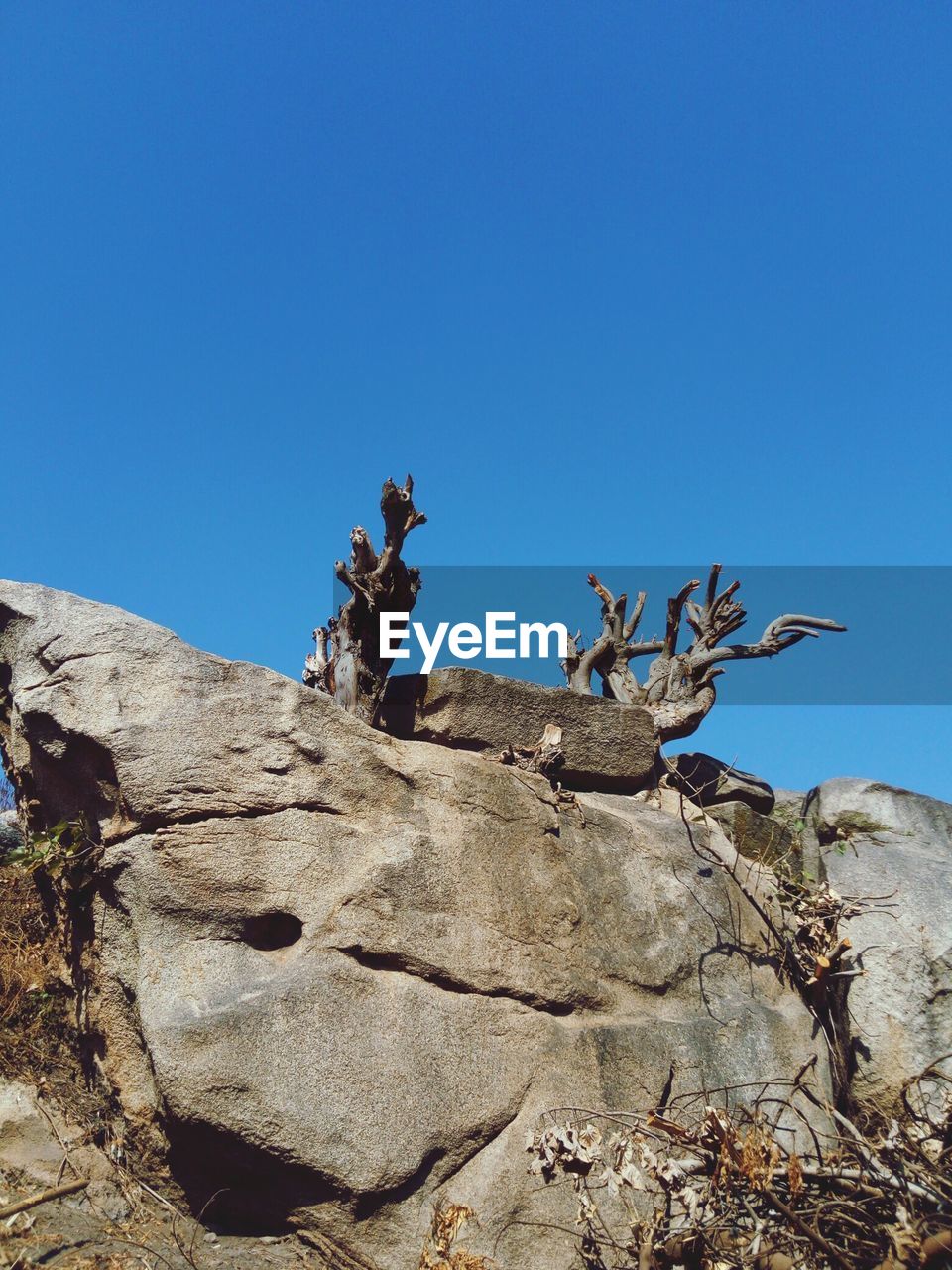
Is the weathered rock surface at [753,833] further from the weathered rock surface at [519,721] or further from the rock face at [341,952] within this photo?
the rock face at [341,952]

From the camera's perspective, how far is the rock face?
207 inches

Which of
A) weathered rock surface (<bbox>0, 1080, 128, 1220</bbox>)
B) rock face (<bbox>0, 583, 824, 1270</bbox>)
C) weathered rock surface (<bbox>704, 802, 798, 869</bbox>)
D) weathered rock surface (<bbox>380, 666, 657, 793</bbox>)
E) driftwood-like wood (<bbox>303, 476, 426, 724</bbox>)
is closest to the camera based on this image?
rock face (<bbox>0, 583, 824, 1270</bbox>)

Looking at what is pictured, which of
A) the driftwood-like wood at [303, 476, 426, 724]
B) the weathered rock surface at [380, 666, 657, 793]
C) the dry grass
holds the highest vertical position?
the driftwood-like wood at [303, 476, 426, 724]

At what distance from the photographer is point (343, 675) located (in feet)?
26.6

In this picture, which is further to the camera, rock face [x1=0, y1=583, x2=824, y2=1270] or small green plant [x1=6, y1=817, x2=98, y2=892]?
small green plant [x1=6, y1=817, x2=98, y2=892]

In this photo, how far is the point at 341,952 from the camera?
18.5 feet

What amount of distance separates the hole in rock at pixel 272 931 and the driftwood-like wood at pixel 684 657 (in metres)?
5.64

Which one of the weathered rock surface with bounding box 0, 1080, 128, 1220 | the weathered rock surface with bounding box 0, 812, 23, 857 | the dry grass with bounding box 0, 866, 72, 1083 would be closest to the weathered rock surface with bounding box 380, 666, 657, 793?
the dry grass with bounding box 0, 866, 72, 1083

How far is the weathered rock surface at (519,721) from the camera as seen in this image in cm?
743

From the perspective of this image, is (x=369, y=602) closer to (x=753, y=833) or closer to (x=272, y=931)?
(x=272, y=931)

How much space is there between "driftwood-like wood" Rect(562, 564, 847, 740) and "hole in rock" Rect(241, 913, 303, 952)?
18.5ft

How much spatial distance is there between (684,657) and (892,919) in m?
4.18

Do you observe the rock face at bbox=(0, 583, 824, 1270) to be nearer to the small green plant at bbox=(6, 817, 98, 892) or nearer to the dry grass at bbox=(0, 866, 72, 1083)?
the small green plant at bbox=(6, 817, 98, 892)

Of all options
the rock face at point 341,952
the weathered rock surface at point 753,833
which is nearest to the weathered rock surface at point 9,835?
the rock face at point 341,952
